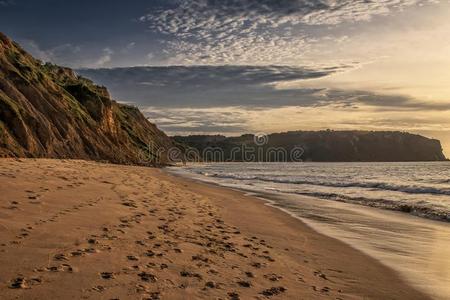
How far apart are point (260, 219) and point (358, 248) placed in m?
4.72

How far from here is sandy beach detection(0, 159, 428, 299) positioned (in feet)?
16.1

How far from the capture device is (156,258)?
6410mm

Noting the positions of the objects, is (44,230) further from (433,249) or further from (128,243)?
(433,249)

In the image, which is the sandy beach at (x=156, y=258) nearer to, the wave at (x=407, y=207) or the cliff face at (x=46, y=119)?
the wave at (x=407, y=207)

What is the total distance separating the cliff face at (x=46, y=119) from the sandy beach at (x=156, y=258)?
68.7 ft

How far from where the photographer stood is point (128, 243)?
23.1 ft

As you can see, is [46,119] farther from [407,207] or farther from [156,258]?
[156,258]

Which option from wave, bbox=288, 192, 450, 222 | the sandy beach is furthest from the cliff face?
wave, bbox=288, 192, 450, 222

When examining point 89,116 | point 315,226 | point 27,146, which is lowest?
point 315,226

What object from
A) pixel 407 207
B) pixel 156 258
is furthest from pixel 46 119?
pixel 156 258

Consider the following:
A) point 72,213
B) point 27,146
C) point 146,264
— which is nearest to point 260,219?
point 72,213

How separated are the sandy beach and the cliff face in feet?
68.7

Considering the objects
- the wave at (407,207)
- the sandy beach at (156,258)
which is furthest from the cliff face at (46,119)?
the wave at (407,207)

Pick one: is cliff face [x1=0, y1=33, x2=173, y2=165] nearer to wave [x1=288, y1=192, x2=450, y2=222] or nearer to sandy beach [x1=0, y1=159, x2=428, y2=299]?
sandy beach [x1=0, y1=159, x2=428, y2=299]
